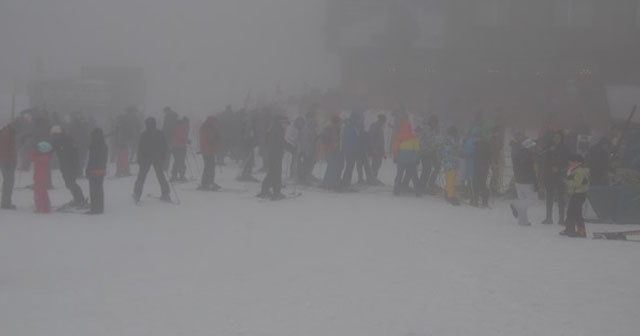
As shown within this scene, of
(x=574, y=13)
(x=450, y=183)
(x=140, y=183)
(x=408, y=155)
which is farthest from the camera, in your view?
(x=574, y=13)

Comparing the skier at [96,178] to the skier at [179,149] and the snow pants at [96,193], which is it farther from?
the skier at [179,149]

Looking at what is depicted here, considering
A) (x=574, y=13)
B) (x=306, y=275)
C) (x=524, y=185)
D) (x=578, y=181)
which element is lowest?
(x=306, y=275)

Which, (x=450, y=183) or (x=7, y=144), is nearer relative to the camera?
(x=7, y=144)

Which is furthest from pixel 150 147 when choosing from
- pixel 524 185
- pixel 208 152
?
pixel 524 185

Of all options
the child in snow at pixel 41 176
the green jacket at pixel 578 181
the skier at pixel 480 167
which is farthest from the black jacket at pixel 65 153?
the green jacket at pixel 578 181

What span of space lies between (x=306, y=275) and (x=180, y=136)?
1057 centimetres

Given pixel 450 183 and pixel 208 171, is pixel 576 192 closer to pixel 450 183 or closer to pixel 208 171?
pixel 450 183

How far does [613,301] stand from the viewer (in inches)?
297

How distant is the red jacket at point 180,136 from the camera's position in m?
18.2

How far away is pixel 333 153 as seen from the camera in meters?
16.6

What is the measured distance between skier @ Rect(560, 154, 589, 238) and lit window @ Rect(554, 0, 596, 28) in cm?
2609

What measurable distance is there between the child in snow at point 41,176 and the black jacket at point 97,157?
730 mm

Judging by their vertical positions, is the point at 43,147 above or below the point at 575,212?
above

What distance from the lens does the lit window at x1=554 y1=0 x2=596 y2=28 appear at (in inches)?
1378
